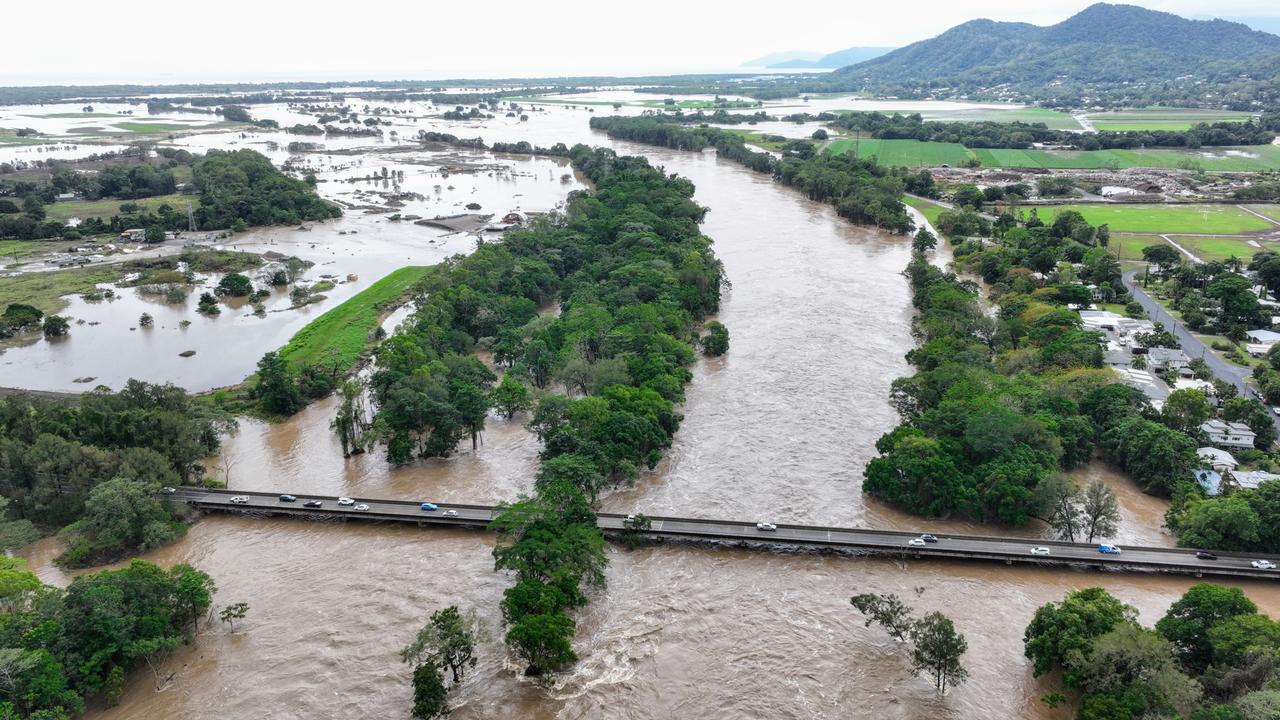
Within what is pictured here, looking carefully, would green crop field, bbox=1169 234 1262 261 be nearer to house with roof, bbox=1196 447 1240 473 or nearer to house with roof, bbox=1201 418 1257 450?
house with roof, bbox=1201 418 1257 450

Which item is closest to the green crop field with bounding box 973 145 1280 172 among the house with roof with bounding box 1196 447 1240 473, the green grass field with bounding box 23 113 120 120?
the house with roof with bounding box 1196 447 1240 473

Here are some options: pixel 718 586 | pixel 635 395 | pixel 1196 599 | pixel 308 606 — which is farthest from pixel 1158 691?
pixel 308 606

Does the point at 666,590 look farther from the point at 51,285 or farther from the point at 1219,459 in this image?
the point at 51,285

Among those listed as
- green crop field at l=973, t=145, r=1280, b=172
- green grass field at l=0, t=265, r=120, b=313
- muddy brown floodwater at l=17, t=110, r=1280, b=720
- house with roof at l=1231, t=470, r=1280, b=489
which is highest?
green crop field at l=973, t=145, r=1280, b=172

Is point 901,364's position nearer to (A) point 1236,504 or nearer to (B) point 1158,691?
(A) point 1236,504

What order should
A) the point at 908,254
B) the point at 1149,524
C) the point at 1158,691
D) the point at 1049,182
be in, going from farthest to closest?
the point at 1049,182, the point at 908,254, the point at 1149,524, the point at 1158,691

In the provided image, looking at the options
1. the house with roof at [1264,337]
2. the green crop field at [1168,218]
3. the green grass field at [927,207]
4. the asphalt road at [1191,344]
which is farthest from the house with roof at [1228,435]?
the green grass field at [927,207]
